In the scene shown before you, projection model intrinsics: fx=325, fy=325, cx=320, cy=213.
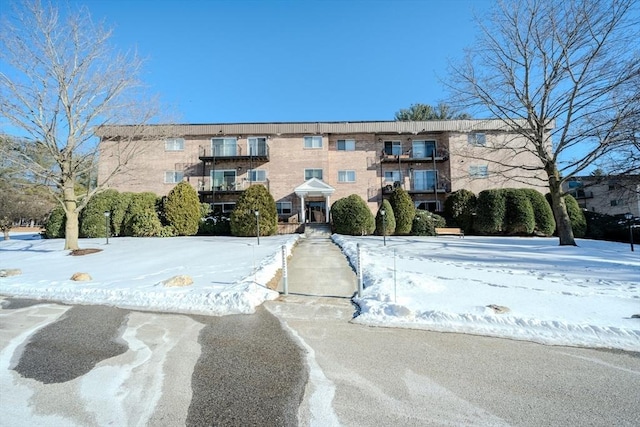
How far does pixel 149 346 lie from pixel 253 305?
1.99m

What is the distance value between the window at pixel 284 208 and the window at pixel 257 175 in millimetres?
2579

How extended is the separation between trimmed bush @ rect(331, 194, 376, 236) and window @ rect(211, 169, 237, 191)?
10864mm

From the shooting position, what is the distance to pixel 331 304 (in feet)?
19.9

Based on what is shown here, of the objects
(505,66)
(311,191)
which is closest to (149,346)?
(505,66)

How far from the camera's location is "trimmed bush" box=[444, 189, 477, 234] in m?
22.0

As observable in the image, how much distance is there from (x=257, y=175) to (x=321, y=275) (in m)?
20.7

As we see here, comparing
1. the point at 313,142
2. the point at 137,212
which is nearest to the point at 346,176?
the point at 313,142

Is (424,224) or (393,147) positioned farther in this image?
(393,147)

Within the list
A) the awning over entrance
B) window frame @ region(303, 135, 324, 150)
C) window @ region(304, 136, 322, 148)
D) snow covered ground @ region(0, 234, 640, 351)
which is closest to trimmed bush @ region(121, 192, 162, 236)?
snow covered ground @ region(0, 234, 640, 351)

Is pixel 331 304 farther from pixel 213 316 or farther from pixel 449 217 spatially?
pixel 449 217

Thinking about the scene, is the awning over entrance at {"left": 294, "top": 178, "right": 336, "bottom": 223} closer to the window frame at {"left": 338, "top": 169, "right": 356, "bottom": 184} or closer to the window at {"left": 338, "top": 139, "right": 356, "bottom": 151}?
the window frame at {"left": 338, "top": 169, "right": 356, "bottom": 184}

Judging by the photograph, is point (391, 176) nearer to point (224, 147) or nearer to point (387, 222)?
point (387, 222)

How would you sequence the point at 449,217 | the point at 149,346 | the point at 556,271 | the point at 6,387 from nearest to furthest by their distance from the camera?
1. the point at 6,387
2. the point at 149,346
3. the point at 556,271
4. the point at 449,217

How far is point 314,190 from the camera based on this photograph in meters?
25.0
